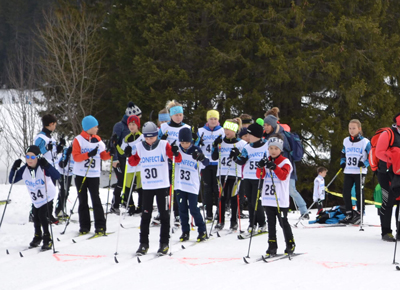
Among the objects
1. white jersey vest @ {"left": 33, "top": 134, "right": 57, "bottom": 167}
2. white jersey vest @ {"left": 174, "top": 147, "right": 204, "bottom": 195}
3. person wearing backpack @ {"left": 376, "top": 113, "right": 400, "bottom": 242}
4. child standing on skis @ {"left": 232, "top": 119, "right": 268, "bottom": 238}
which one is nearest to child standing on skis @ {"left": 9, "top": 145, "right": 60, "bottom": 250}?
white jersey vest @ {"left": 33, "top": 134, "right": 57, "bottom": 167}

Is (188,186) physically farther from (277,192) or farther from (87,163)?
(87,163)

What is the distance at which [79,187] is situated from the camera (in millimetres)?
8523

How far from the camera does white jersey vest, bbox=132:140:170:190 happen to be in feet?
23.1

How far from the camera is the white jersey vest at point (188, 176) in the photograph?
25.5 ft

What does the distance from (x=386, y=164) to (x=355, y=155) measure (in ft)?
6.41

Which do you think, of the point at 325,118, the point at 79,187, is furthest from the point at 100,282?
the point at 325,118

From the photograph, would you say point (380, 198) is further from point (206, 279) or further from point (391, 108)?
point (391, 108)

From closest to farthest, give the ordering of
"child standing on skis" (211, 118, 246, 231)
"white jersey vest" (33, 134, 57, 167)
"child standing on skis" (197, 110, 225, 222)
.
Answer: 1. "child standing on skis" (211, 118, 246, 231)
2. "child standing on skis" (197, 110, 225, 222)
3. "white jersey vest" (33, 134, 57, 167)

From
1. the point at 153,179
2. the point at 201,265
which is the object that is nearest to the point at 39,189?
the point at 153,179

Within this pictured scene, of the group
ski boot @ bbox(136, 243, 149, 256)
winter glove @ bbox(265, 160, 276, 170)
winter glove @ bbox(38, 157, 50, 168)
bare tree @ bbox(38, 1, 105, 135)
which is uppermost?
bare tree @ bbox(38, 1, 105, 135)

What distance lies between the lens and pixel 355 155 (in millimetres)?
9516

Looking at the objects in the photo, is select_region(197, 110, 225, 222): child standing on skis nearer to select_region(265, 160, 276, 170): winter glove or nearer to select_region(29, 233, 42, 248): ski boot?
select_region(265, 160, 276, 170): winter glove

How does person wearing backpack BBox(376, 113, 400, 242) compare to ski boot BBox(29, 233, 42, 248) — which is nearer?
person wearing backpack BBox(376, 113, 400, 242)

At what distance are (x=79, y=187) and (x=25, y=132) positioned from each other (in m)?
15.6
